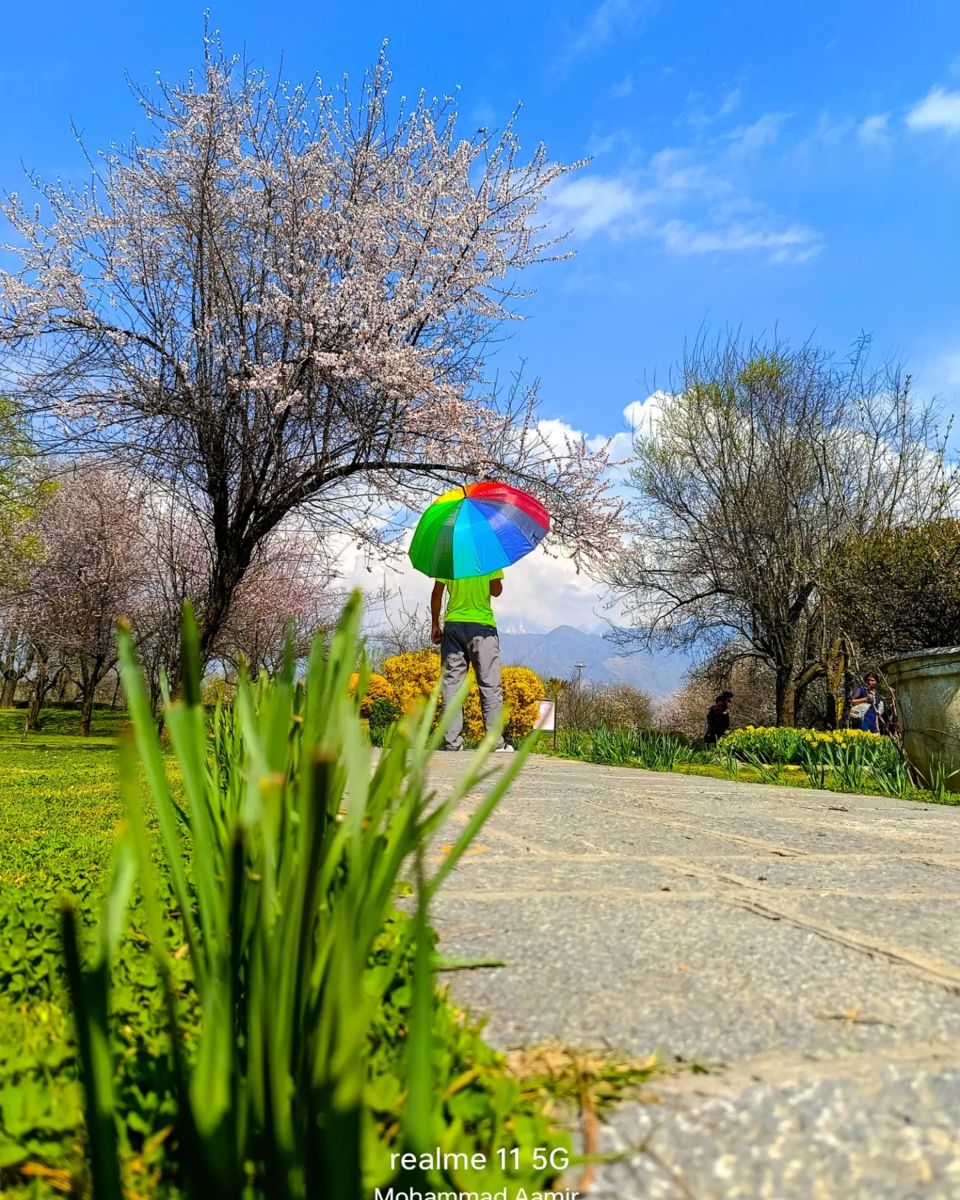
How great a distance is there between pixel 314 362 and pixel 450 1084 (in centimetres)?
809

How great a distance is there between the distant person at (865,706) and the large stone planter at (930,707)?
Result: 8.38 meters

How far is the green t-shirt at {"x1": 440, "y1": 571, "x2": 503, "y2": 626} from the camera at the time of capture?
6930 millimetres

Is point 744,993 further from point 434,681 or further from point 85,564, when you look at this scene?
point 85,564

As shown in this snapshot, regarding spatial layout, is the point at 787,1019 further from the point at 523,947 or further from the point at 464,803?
the point at 464,803

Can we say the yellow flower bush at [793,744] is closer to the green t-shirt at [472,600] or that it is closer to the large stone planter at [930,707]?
the large stone planter at [930,707]

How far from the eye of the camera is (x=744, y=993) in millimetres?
1141

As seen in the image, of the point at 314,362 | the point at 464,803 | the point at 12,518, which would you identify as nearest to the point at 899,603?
the point at 314,362

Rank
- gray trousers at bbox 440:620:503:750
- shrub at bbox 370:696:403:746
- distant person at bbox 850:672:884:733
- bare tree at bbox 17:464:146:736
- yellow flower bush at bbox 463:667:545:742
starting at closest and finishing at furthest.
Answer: gray trousers at bbox 440:620:503:750, distant person at bbox 850:672:884:733, shrub at bbox 370:696:403:746, yellow flower bush at bbox 463:667:545:742, bare tree at bbox 17:464:146:736

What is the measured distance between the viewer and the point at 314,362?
8.31 metres

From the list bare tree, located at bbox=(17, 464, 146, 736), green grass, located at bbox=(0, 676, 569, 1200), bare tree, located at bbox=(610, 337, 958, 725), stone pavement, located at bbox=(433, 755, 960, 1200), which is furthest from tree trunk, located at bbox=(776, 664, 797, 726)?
green grass, located at bbox=(0, 676, 569, 1200)

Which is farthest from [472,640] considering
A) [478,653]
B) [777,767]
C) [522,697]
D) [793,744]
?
[522,697]

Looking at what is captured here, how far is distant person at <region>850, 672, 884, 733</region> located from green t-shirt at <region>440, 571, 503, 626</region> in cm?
890

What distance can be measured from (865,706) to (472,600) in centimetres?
960

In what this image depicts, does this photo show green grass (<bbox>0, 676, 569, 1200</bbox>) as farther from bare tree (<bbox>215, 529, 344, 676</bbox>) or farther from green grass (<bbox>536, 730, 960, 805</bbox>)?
bare tree (<bbox>215, 529, 344, 676</bbox>)
